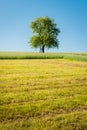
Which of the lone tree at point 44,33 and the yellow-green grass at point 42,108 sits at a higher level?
the lone tree at point 44,33

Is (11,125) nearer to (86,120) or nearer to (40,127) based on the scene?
(40,127)

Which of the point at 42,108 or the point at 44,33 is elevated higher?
the point at 44,33

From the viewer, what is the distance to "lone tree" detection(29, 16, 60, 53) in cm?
6588

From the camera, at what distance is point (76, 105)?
314 inches

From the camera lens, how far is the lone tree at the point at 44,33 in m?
65.9

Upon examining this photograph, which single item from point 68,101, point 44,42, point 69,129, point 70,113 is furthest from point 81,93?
point 44,42

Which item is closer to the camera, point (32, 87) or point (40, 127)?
point (40, 127)

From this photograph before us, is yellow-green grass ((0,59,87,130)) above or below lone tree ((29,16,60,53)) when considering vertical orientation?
below

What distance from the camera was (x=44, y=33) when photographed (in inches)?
2623

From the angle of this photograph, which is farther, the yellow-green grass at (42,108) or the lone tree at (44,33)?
the lone tree at (44,33)

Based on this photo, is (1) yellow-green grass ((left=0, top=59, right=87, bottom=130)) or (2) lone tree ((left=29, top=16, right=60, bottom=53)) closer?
(1) yellow-green grass ((left=0, top=59, right=87, bottom=130))

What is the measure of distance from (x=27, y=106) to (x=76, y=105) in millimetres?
1583

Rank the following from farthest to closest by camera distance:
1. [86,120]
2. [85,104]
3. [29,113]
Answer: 1. [85,104]
2. [29,113]
3. [86,120]

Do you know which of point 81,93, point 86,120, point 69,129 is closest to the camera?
point 69,129
